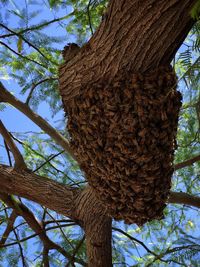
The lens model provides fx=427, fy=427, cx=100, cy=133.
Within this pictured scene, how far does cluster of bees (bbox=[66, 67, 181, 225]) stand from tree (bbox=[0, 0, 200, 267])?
0.01 m

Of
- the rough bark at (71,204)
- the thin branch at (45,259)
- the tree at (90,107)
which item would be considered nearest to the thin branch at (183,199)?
the tree at (90,107)

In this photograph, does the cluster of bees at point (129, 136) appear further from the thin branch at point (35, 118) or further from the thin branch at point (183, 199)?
the thin branch at point (35, 118)

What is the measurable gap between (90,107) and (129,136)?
0.74 ft

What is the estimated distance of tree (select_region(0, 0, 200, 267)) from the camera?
1.80m

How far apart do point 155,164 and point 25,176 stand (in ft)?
3.40

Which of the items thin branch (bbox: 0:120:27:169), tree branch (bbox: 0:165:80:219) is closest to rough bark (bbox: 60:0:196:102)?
tree branch (bbox: 0:165:80:219)

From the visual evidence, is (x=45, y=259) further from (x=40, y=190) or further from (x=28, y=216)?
(x=40, y=190)

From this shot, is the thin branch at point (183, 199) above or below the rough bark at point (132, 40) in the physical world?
above

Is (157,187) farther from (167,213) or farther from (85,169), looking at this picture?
(167,213)

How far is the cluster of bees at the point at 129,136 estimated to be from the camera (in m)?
1.87

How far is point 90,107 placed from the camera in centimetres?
195

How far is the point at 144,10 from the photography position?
1.75 metres

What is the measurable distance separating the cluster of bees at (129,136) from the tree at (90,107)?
11 millimetres

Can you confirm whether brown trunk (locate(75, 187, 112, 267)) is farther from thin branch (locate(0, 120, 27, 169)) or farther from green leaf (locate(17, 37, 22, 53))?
green leaf (locate(17, 37, 22, 53))
